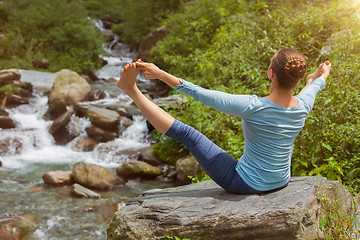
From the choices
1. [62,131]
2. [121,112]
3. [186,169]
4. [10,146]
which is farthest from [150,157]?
[10,146]

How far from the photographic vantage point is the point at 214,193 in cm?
240

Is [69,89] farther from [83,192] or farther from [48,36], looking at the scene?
[48,36]

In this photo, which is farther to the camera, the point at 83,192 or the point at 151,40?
the point at 151,40

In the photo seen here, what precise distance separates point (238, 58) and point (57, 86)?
6.66 metres

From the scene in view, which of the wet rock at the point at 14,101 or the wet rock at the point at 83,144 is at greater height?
the wet rock at the point at 14,101

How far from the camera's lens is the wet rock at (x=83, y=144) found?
7601mm

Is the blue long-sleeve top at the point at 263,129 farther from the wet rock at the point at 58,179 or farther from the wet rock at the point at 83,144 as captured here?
the wet rock at the point at 83,144

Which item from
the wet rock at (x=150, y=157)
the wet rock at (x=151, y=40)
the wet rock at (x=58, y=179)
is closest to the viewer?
the wet rock at (x=58, y=179)

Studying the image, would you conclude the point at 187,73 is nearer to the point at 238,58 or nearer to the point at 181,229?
the point at 238,58

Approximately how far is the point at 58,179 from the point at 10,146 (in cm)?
280

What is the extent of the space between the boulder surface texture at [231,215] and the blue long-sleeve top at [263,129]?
173mm

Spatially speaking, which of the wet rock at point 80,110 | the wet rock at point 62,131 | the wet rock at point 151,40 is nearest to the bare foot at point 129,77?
the wet rock at point 62,131

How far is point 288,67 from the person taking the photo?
191 centimetres

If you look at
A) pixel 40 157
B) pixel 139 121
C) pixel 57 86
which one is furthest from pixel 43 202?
pixel 57 86
